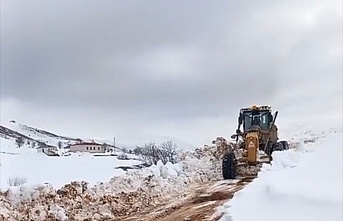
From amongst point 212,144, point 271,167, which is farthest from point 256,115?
point 212,144

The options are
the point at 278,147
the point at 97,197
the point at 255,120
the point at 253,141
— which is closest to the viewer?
the point at 97,197

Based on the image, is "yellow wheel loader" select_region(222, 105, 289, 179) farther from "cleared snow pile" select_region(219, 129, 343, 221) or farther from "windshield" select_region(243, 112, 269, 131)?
"cleared snow pile" select_region(219, 129, 343, 221)

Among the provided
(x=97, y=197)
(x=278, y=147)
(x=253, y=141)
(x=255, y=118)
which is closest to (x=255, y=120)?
(x=255, y=118)

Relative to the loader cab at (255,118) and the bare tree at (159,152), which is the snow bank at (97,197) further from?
the bare tree at (159,152)

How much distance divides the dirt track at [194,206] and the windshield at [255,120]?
11.7 ft

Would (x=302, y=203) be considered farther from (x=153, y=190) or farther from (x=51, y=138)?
(x=51, y=138)

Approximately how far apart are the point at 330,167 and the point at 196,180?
549cm

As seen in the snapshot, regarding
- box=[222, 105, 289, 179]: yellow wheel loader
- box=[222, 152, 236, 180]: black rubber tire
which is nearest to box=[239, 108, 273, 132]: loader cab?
box=[222, 105, 289, 179]: yellow wheel loader

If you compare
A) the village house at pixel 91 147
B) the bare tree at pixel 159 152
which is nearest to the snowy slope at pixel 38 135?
the village house at pixel 91 147

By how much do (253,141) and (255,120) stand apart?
1.69 meters

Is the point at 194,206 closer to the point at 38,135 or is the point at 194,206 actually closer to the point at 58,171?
the point at 58,171

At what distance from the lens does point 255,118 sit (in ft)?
55.7

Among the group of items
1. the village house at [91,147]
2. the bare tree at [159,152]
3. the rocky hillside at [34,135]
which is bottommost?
the bare tree at [159,152]

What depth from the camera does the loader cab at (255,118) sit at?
16906 mm
